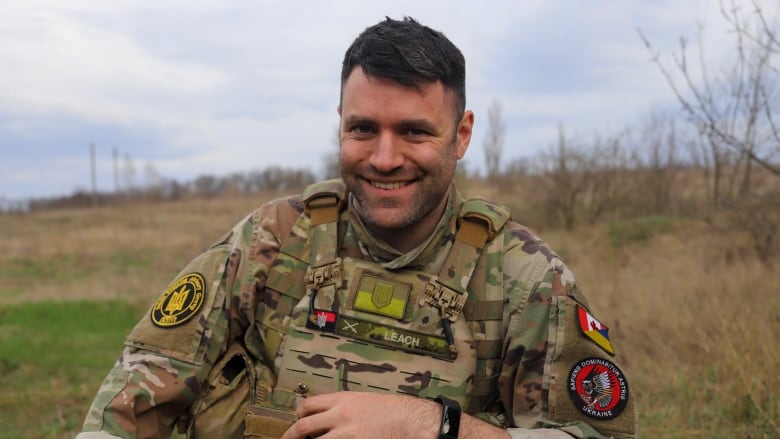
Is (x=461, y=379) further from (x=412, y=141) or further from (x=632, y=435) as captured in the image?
(x=412, y=141)

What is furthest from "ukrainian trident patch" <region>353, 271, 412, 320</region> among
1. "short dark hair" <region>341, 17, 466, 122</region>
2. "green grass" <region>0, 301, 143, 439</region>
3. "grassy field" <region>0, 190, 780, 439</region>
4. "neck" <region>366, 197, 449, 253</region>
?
"green grass" <region>0, 301, 143, 439</region>

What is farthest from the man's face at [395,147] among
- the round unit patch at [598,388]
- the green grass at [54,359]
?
the green grass at [54,359]

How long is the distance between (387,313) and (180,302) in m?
0.70

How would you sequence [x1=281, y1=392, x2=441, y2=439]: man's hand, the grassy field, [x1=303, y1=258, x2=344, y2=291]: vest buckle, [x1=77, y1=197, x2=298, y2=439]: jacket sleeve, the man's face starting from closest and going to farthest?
1. [x1=281, y1=392, x2=441, y2=439]: man's hand
2. [x1=77, y1=197, x2=298, y2=439]: jacket sleeve
3. the man's face
4. [x1=303, y1=258, x2=344, y2=291]: vest buckle
5. the grassy field

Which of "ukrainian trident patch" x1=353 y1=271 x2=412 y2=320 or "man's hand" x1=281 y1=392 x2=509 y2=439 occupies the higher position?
"ukrainian trident patch" x1=353 y1=271 x2=412 y2=320

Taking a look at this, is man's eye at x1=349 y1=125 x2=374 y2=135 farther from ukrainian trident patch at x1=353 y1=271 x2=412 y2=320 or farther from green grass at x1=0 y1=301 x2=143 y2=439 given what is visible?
green grass at x1=0 y1=301 x2=143 y2=439

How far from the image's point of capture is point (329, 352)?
2186 mm

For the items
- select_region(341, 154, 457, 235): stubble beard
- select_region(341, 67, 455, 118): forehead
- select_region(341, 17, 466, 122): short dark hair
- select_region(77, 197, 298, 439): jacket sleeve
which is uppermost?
select_region(341, 17, 466, 122): short dark hair

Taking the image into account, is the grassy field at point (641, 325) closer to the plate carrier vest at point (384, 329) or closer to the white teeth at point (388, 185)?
the plate carrier vest at point (384, 329)

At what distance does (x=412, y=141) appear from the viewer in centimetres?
219

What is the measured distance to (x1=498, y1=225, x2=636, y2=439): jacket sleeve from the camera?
6.81ft

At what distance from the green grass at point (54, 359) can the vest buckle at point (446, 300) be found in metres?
4.03

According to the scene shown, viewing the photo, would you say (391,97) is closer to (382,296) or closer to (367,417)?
(382,296)

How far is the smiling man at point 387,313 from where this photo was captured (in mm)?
2098
